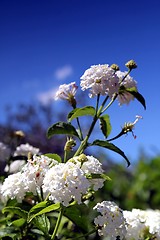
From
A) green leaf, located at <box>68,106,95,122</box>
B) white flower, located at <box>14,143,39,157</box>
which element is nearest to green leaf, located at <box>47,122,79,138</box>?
green leaf, located at <box>68,106,95,122</box>

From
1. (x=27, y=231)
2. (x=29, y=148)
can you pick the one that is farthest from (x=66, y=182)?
(x=29, y=148)

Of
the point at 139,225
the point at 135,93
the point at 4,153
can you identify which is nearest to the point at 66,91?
the point at 135,93

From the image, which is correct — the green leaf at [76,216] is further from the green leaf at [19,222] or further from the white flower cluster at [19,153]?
the white flower cluster at [19,153]

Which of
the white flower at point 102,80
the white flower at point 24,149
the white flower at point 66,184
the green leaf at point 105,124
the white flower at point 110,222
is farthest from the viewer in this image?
the white flower at point 24,149

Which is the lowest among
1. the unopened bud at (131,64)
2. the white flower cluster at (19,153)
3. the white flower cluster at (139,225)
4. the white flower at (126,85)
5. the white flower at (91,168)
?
the white flower cluster at (139,225)

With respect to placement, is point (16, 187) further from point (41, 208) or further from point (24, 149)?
point (24, 149)

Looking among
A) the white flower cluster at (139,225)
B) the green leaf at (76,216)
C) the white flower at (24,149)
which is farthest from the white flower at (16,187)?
the white flower at (24,149)
